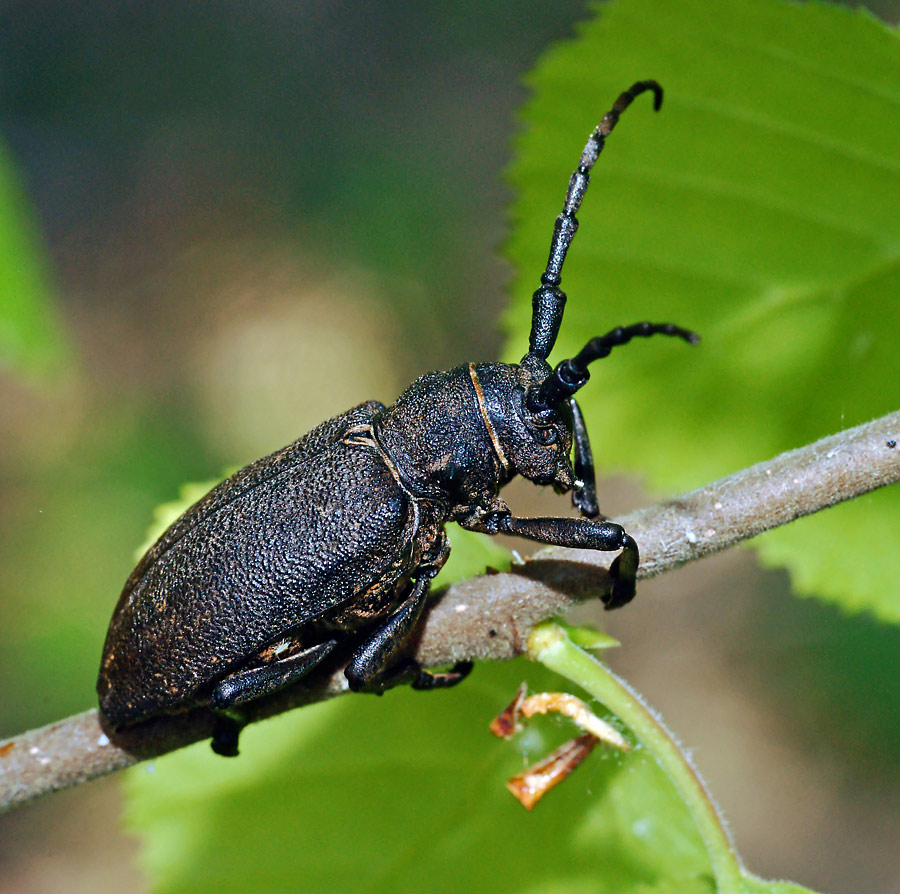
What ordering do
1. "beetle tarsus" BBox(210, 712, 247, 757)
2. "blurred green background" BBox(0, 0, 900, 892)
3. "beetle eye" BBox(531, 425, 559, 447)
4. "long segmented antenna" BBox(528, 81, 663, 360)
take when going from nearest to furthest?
1. "beetle tarsus" BBox(210, 712, 247, 757)
2. "long segmented antenna" BBox(528, 81, 663, 360)
3. "beetle eye" BBox(531, 425, 559, 447)
4. "blurred green background" BBox(0, 0, 900, 892)

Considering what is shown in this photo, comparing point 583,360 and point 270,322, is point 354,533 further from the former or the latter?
point 270,322

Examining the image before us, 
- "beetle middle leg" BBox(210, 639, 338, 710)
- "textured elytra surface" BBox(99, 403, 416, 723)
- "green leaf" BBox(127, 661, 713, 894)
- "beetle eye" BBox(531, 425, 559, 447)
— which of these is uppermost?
"beetle eye" BBox(531, 425, 559, 447)

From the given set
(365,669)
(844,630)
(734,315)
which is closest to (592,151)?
(734,315)

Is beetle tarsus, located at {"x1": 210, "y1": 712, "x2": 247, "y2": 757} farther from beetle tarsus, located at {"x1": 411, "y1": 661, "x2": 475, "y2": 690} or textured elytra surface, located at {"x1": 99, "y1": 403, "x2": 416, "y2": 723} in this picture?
beetle tarsus, located at {"x1": 411, "y1": 661, "x2": 475, "y2": 690}

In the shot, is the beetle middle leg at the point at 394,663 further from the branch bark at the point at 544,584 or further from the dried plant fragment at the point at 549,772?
the dried plant fragment at the point at 549,772

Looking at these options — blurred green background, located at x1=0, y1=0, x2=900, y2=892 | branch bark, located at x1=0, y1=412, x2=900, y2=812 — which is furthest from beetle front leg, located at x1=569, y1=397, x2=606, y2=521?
blurred green background, located at x1=0, y1=0, x2=900, y2=892

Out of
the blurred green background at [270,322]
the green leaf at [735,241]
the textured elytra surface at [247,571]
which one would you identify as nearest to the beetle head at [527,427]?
the green leaf at [735,241]

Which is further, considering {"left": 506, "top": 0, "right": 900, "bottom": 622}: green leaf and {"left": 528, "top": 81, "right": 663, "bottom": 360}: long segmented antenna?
{"left": 528, "top": 81, "right": 663, "bottom": 360}: long segmented antenna

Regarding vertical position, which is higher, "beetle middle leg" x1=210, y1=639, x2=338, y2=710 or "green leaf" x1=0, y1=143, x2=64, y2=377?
"green leaf" x1=0, y1=143, x2=64, y2=377

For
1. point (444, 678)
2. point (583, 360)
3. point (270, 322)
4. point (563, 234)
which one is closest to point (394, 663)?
point (444, 678)
